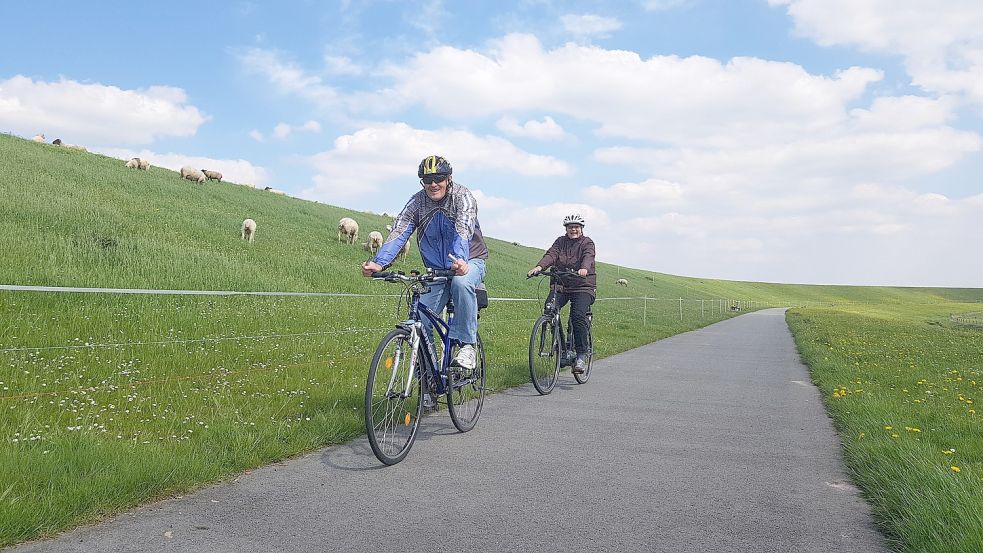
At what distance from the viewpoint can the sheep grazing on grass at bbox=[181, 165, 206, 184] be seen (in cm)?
4175

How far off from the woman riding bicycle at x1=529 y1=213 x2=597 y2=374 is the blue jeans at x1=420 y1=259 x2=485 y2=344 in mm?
3521

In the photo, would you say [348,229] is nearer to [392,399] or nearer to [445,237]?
[445,237]

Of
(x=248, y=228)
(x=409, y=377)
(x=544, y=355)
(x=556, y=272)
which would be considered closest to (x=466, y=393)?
(x=409, y=377)

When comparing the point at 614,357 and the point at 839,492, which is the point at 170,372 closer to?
the point at 839,492

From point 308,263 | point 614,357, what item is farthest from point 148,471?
point 308,263

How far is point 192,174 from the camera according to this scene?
41750mm

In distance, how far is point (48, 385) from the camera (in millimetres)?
5793

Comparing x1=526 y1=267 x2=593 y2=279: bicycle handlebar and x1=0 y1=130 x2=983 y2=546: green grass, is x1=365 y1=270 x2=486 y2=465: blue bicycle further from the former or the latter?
x1=526 y1=267 x2=593 y2=279: bicycle handlebar

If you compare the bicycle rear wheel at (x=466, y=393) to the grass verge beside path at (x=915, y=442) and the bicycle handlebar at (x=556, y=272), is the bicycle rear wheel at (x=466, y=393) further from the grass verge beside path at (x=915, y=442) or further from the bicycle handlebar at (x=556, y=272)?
the grass verge beside path at (x=915, y=442)

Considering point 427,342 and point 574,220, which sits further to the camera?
point 574,220

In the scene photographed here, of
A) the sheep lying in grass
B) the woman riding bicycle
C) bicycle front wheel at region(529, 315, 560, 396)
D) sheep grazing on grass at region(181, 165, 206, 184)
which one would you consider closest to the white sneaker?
bicycle front wheel at region(529, 315, 560, 396)

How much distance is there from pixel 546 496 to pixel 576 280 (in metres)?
5.51

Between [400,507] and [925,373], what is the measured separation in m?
10.6

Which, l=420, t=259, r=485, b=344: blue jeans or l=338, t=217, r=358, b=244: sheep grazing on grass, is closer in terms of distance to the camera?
l=420, t=259, r=485, b=344: blue jeans
